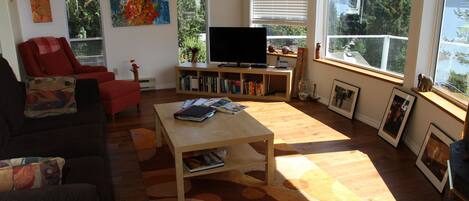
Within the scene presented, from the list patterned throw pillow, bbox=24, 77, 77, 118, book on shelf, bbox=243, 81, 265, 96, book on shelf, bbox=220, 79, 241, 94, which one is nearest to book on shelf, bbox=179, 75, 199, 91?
book on shelf, bbox=220, 79, 241, 94

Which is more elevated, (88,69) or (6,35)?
(6,35)

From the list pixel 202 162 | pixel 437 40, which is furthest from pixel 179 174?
pixel 437 40

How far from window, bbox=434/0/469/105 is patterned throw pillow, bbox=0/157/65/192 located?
9.37ft

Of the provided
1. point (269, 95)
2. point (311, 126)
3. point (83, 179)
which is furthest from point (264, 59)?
point (83, 179)

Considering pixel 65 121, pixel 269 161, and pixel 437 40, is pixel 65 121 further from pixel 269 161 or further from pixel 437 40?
pixel 437 40

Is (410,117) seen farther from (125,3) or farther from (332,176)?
(125,3)

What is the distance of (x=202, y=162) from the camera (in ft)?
8.73

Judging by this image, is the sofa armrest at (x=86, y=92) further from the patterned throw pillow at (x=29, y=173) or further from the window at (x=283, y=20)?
the window at (x=283, y=20)

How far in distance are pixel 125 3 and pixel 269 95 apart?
2426 mm

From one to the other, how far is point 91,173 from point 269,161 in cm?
123

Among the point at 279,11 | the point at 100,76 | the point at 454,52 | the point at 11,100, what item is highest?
the point at 279,11

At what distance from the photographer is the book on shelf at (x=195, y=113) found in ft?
9.77

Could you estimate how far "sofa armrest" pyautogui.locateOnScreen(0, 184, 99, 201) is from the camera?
4.50ft

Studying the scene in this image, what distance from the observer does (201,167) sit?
2.60 meters
